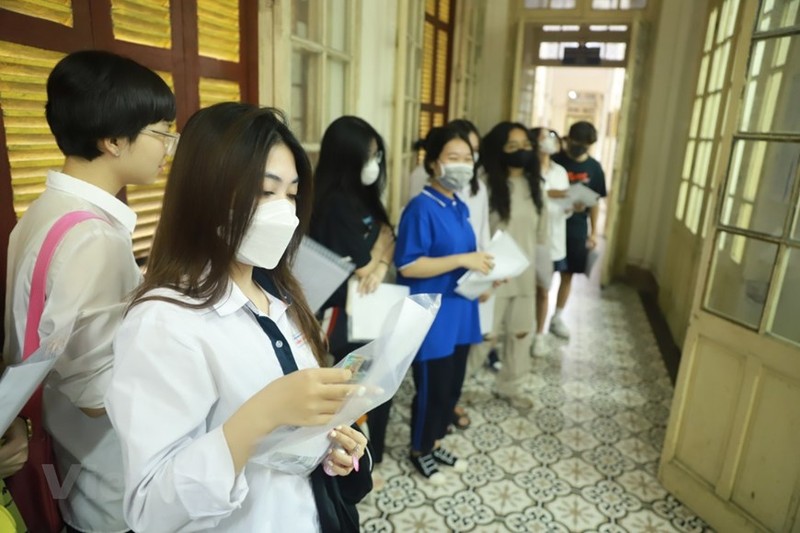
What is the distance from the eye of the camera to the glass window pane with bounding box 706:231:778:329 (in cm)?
179

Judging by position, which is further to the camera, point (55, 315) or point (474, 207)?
point (474, 207)

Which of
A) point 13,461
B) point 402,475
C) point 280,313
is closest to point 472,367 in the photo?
point 402,475

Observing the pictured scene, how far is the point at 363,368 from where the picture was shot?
0.71 metres

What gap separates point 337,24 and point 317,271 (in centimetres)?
141

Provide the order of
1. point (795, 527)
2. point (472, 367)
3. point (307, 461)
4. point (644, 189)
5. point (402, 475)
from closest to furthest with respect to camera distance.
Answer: point (307, 461) < point (795, 527) < point (402, 475) < point (472, 367) < point (644, 189)

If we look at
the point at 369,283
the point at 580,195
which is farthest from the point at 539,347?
the point at 369,283

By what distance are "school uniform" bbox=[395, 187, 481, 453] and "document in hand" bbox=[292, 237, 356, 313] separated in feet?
1.56

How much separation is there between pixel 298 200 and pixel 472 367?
2113 mm

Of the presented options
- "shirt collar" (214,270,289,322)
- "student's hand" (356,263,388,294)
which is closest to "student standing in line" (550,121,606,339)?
"student's hand" (356,263,388,294)

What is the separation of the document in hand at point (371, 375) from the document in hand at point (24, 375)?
0.31 m

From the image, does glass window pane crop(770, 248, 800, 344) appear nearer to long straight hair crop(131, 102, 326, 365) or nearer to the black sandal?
the black sandal

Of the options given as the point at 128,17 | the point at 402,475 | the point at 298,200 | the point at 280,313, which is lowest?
the point at 402,475

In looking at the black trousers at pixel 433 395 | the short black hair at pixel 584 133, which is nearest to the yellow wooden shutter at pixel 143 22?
the black trousers at pixel 433 395

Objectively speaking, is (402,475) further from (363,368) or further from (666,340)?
(666,340)
